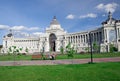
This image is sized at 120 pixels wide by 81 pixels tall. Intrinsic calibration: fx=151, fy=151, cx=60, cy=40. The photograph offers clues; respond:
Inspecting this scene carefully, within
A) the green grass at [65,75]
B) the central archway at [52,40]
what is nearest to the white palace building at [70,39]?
the central archway at [52,40]

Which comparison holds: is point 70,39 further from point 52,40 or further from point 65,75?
point 65,75

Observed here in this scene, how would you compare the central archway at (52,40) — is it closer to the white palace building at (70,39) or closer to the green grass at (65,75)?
the white palace building at (70,39)

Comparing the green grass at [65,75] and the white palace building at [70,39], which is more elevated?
the white palace building at [70,39]

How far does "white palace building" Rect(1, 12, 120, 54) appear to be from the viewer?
91.1m

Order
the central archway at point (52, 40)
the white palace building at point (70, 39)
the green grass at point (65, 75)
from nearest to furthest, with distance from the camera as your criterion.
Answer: the green grass at point (65, 75) → the white palace building at point (70, 39) → the central archway at point (52, 40)

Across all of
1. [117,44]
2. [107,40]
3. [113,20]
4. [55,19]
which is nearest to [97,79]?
[117,44]

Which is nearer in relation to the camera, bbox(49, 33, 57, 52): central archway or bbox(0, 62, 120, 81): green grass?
bbox(0, 62, 120, 81): green grass

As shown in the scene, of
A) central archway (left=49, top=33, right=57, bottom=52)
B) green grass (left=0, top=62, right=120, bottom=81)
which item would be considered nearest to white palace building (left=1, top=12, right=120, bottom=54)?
central archway (left=49, top=33, right=57, bottom=52)

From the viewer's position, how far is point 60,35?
125625 mm

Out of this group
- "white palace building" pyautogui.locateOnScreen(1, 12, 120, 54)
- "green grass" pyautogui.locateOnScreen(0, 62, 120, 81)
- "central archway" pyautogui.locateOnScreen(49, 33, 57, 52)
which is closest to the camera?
"green grass" pyautogui.locateOnScreen(0, 62, 120, 81)

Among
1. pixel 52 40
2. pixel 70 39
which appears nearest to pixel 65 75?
pixel 70 39

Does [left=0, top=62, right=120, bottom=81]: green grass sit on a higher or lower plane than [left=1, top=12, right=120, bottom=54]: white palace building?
lower

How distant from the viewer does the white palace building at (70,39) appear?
9106 cm

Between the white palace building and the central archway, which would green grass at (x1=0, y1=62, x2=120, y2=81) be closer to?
the white palace building
